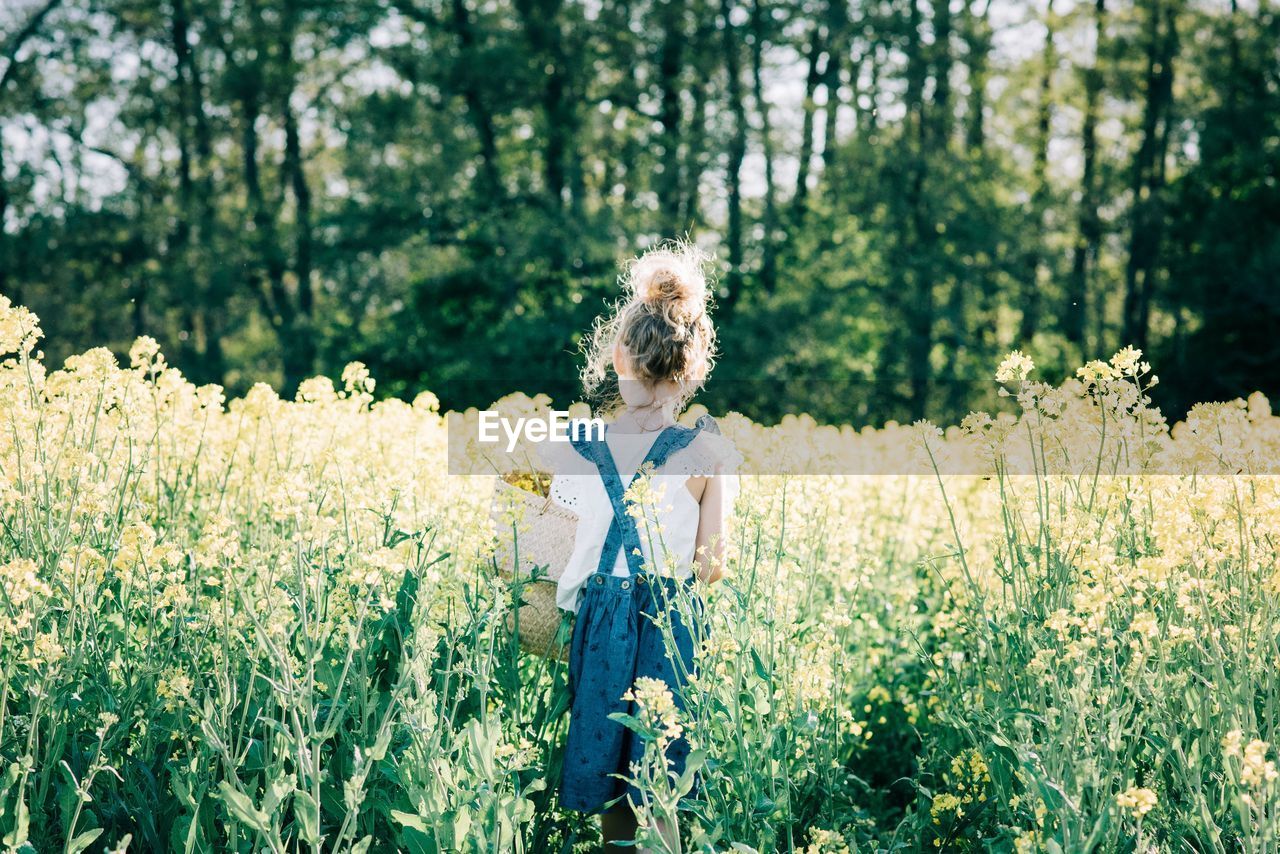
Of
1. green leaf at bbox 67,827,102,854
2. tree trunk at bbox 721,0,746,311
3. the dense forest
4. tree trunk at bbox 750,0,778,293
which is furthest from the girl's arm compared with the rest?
tree trunk at bbox 750,0,778,293

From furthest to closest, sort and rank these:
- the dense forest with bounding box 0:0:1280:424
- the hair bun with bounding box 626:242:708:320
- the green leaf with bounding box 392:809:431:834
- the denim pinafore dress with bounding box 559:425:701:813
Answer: the dense forest with bounding box 0:0:1280:424, the hair bun with bounding box 626:242:708:320, the denim pinafore dress with bounding box 559:425:701:813, the green leaf with bounding box 392:809:431:834

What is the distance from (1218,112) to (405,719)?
19680 mm

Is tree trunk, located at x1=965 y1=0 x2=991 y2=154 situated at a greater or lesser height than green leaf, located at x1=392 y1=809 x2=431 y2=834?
greater

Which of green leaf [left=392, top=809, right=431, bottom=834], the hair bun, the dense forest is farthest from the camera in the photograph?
the dense forest

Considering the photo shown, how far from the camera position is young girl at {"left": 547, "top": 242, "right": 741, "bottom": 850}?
302cm

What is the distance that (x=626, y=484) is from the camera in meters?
3.04

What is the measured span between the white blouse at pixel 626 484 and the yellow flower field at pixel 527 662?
0.15 m

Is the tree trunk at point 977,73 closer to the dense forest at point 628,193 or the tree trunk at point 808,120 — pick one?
the dense forest at point 628,193

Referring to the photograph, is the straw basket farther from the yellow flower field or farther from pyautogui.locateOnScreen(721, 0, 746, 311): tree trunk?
pyautogui.locateOnScreen(721, 0, 746, 311): tree trunk

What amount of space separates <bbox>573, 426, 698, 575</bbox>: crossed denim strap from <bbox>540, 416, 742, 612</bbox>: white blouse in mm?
17

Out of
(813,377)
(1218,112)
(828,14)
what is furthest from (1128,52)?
(813,377)

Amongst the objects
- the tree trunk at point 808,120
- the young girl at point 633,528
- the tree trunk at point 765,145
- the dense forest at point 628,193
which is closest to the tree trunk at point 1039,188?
the dense forest at point 628,193

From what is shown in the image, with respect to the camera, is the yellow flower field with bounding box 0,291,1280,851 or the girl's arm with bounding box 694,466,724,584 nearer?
the yellow flower field with bounding box 0,291,1280,851

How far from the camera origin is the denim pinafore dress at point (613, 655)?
3.01 meters
